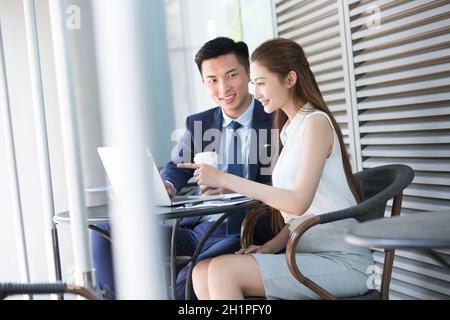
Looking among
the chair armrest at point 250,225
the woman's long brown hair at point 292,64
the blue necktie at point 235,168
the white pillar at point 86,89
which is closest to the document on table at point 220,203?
the chair armrest at point 250,225

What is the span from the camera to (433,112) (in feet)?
8.04

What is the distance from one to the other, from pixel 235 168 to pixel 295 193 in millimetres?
843

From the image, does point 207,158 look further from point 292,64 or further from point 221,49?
point 221,49

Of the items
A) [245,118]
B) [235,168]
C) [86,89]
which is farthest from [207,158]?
[86,89]

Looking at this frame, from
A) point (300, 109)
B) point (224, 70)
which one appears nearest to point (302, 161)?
point (300, 109)

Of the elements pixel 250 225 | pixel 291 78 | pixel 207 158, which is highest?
pixel 291 78

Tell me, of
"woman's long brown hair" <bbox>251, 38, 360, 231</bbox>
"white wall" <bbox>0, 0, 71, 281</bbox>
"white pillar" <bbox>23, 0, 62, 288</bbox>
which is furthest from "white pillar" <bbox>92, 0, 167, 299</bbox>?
"white wall" <bbox>0, 0, 71, 281</bbox>

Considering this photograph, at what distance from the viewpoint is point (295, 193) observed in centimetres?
187

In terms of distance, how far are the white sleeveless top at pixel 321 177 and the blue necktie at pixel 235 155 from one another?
25.3 inches

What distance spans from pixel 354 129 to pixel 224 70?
62 centimetres

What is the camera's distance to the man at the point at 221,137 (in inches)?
106

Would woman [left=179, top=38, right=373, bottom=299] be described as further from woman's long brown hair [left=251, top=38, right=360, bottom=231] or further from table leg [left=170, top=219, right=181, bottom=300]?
table leg [left=170, top=219, right=181, bottom=300]

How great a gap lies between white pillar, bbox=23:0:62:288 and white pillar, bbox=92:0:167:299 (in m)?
1.65

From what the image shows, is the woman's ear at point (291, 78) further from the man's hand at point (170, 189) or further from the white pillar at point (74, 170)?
the white pillar at point (74, 170)
